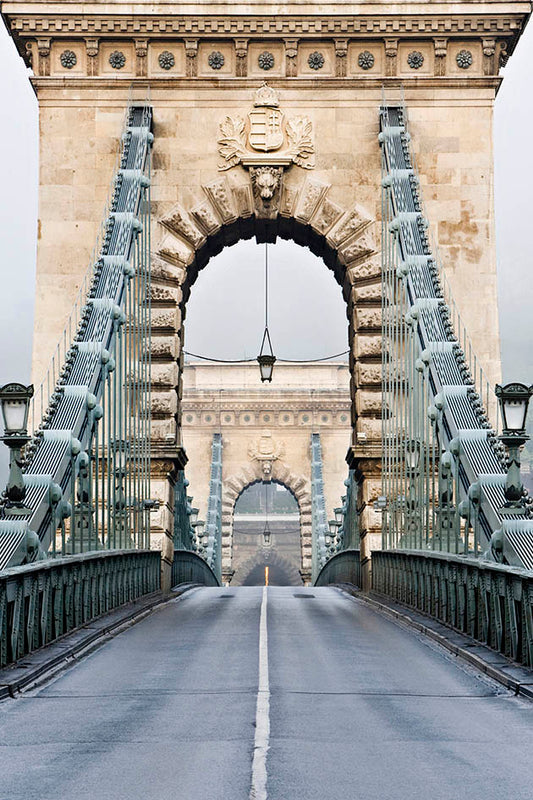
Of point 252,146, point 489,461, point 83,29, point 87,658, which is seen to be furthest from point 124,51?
point 87,658

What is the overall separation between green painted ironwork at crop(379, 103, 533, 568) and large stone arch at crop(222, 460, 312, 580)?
3646 cm

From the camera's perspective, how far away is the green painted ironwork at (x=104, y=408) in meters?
18.1

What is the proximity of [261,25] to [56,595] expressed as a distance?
56.2ft

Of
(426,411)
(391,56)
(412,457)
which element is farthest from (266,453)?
(426,411)

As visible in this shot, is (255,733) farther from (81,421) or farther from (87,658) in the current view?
(81,421)

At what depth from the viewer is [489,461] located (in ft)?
62.3

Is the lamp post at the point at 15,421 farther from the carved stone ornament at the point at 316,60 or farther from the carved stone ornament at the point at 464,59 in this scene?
the carved stone ornament at the point at 464,59

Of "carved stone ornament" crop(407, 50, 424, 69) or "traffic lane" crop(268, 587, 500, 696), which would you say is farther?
"carved stone ornament" crop(407, 50, 424, 69)

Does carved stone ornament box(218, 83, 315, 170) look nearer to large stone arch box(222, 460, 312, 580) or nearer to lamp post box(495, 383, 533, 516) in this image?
lamp post box(495, 383, 533, 516)

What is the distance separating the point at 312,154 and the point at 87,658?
17075 millimetres

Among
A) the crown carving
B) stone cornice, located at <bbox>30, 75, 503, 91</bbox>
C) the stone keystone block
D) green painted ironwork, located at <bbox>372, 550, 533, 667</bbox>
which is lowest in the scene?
green painted ironwork, located at <bbox>372, 550, 533, 667</bbox>

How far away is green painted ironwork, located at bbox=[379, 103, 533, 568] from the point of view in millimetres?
18016

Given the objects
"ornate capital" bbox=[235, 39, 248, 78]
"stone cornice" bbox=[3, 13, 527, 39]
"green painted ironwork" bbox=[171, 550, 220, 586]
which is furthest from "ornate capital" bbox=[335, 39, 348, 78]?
"green painted ironwork" bbox=[171, 550, 220, 586]

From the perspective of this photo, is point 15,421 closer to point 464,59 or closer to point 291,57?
point 291,57
